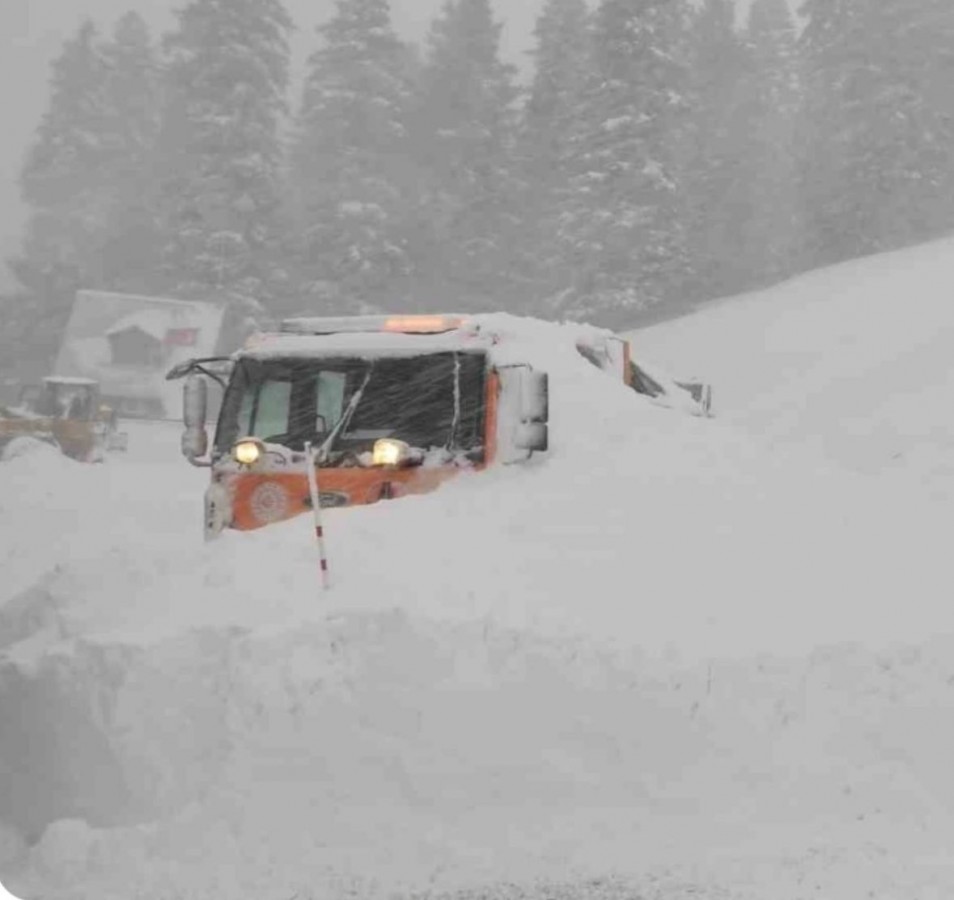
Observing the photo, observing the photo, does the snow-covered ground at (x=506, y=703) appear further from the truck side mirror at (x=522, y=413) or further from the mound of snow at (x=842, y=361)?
the mound of snow at (x=842, y=361)

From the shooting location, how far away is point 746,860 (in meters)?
5.43

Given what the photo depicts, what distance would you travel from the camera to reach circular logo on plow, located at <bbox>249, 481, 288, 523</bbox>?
29.3ft

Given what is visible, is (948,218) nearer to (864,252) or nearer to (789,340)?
(864,252)

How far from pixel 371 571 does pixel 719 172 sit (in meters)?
20.4

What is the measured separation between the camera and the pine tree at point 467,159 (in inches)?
632

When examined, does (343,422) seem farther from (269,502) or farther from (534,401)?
(534,401)

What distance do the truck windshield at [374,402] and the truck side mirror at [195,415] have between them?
1.11 ft

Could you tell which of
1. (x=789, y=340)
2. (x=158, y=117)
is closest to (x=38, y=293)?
(x=158, y=117)

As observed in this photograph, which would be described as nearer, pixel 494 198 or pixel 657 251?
pixel 494 198

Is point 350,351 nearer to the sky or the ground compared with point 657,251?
nearer to the ground

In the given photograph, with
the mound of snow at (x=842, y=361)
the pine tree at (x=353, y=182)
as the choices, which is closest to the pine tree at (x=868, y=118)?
the mound of snow at (x=842, y=361)

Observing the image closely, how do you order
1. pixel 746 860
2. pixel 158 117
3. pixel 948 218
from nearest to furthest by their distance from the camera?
1. pixel 746 860
2. pixel 158 117
3. pixel 948 218

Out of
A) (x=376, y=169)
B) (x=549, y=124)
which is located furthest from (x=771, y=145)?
(x=376, y=169)

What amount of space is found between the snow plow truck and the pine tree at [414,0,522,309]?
668 cm
